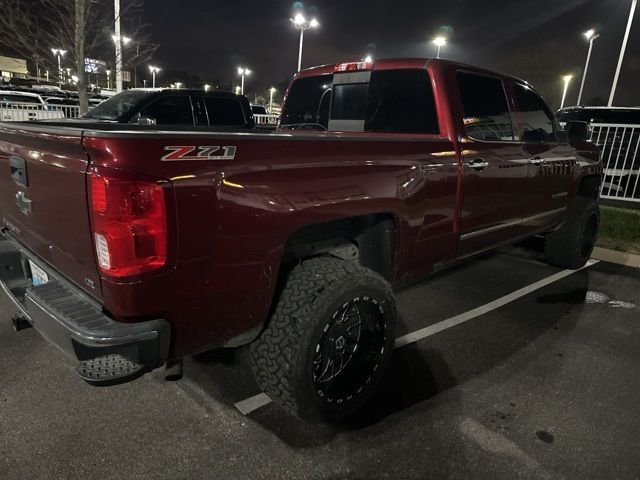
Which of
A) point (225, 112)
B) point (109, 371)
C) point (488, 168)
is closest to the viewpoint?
point (109, 371)

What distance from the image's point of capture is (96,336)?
1713 mm

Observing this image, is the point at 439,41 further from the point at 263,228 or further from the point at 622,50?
the point at 263,228

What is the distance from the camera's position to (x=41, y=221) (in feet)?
7.14

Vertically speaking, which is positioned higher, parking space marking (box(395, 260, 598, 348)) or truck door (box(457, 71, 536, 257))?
truck door (box(457, 71, 536, 257))

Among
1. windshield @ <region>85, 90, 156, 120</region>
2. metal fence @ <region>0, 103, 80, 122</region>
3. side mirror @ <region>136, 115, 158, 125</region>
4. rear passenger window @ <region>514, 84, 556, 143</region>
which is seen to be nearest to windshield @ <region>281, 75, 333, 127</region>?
rear passenger window @ <region>514, 84, 556, 143</region>

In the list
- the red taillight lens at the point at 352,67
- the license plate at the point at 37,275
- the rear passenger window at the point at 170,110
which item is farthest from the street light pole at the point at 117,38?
the license plate at the point at 37,275

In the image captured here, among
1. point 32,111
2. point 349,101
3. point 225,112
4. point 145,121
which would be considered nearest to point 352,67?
point 349,101

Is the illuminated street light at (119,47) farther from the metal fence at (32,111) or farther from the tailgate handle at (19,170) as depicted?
the tailgate handle at (19,170)

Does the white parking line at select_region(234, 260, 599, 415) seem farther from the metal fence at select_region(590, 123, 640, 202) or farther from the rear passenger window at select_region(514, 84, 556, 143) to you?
the metal fence at select_region(590, 123, 640, 202)

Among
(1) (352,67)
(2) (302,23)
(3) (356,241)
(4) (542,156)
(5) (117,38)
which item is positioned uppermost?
(2) (302,23)

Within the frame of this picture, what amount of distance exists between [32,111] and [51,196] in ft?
40.1

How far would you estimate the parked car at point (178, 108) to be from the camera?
25.5 ft

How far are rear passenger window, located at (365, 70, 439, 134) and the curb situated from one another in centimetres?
436

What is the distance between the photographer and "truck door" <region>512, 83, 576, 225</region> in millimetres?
3902
